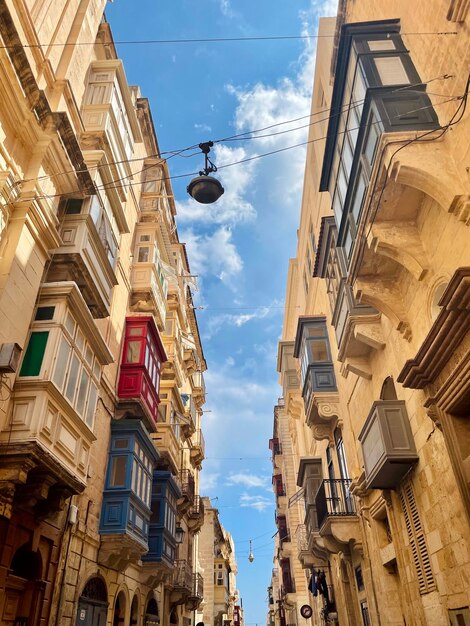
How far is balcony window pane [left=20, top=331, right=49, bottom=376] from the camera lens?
9234mm

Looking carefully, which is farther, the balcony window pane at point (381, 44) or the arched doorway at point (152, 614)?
the arched doorway at point (152, 614)

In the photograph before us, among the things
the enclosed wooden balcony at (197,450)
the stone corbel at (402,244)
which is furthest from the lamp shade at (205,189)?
the enclosed wooden balcony at (197,450)

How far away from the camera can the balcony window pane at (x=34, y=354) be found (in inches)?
364

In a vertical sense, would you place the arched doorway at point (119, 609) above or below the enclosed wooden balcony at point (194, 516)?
below

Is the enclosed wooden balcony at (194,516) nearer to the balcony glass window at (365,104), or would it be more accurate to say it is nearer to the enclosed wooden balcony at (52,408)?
the enclosed wooden balcony at (52,408)

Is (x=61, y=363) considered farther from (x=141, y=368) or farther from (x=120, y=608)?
(x=120, y=608)

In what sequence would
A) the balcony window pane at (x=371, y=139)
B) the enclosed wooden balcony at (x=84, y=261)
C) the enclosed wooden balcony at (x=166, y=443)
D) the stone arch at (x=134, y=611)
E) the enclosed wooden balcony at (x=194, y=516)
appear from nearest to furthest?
the balcony window pane at (x=371, y=139)
the enclosed wooden balcony at (x=84, y=261)
the stone arch at (x=134, y=611)
the enclosed wooden balcony at (x=166, y=443)
the enclosed wooden balcony at (x=194, y=516)

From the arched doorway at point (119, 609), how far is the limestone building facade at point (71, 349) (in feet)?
0.13

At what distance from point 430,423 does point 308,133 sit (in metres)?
12.8

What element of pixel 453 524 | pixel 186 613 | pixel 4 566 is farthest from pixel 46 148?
pixel 186 613

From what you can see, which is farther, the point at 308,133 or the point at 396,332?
the point at 308,133

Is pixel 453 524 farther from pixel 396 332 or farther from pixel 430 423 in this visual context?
pixel 396 332

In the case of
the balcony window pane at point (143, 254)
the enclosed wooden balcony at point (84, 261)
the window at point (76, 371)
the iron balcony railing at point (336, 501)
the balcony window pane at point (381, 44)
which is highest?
the balcony window pane at point (143, 254)

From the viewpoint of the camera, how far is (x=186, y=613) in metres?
27.0
